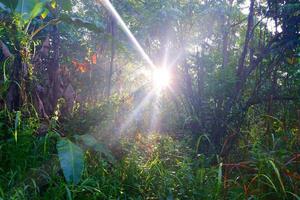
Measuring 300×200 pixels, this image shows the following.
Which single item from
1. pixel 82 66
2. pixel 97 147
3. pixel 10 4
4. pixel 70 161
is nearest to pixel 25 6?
pixel 10 4

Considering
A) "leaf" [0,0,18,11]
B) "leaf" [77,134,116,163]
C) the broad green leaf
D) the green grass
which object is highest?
"leaf" [0,0,18,11]

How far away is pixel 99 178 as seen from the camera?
9.95 ft

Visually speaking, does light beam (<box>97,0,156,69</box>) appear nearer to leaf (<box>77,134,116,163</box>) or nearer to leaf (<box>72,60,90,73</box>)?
leaf (<box>72,60,90,73</box>)

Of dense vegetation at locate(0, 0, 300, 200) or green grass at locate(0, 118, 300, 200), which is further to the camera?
dense vegetation at locate(0, 0, 300, 200)

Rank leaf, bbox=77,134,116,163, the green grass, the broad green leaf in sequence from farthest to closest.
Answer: the broad green leaf, leaf, bbox=77,134,116,163, the green grass

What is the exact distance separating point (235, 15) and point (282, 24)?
181cm

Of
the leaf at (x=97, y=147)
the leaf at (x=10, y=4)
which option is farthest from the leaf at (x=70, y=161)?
the leaf at (x=10, y=4)

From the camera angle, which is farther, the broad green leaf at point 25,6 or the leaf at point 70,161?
the broad green leaf at point 25,6

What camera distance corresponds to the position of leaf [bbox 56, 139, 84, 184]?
2.78m

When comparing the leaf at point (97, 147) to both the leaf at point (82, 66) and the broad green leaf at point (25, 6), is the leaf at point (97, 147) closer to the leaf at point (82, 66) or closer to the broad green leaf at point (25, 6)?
the broad green leaf at point (25, 6)

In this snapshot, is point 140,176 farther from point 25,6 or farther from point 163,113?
point 25,6

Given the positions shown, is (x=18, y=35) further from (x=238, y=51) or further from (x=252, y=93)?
(x=238, y=51)

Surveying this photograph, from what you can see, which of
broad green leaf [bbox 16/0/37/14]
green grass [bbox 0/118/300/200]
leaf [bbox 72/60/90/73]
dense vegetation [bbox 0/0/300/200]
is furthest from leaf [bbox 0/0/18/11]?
green grass [bbox 0/118/300/200]

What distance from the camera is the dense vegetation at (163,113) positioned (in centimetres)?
293
